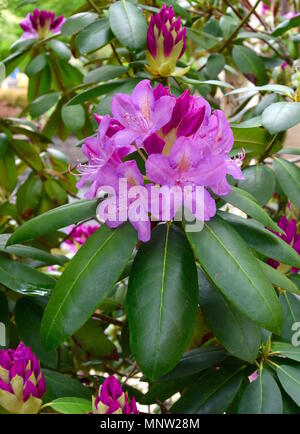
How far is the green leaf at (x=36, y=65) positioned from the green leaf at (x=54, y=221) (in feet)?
2.55

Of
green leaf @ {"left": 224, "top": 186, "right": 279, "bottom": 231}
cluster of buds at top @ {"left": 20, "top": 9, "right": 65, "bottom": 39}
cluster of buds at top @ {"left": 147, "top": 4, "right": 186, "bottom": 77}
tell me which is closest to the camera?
green leaf @ {"left": 224, "top": 186, "right": 279, "bottom": 231}

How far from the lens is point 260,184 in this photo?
39.0 inches

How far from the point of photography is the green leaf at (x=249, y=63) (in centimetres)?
136

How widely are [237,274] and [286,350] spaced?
0.20m

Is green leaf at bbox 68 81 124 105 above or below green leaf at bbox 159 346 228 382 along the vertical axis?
above

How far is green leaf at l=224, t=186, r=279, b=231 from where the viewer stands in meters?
0.71

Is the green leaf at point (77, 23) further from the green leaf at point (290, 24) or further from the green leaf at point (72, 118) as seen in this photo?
the green leaf at point (290, 24)

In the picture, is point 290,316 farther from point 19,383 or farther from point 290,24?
point 290,24

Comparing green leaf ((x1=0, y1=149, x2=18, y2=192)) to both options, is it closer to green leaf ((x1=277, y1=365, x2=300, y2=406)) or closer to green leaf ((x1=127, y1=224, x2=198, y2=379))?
green leaf ((x1=127, y1=224, x2=198, y2=379))

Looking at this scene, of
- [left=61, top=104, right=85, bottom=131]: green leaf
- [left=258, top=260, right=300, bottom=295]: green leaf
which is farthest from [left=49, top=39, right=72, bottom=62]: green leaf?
[left=258, top=260, right=300, bottom=295]: green leaf

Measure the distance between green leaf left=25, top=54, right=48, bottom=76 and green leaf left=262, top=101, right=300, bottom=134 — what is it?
2.39 feet

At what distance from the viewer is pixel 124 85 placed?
1.06 meters

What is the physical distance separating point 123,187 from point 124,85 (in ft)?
1.41

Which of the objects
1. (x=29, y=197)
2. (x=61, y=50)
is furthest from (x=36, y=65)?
(x=29, y=197)
